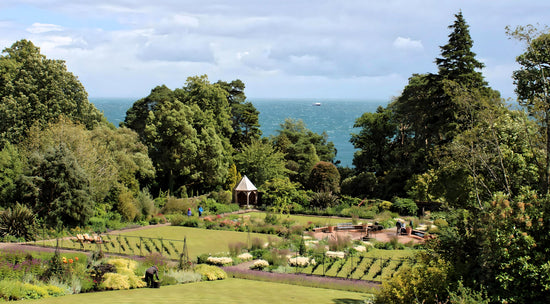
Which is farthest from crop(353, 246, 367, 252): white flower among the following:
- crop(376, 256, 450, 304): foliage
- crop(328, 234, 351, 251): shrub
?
crop(376, 256, 450, 304): foliage

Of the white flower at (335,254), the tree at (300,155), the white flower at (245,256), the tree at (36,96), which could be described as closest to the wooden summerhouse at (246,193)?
the tree at (300,155)

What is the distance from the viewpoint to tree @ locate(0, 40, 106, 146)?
37.8m

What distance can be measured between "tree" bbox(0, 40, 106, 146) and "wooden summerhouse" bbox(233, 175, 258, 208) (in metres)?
12.7

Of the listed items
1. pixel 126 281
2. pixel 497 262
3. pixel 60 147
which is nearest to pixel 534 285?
pixel 497 262

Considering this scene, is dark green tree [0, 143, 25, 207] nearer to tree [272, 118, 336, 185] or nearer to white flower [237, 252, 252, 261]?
white flower [237, 252, 252, 261]

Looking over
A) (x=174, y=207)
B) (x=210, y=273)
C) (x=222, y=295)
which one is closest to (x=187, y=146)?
(x=174, y=207)

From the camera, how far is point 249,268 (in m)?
22.0

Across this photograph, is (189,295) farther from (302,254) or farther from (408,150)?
(408,150)

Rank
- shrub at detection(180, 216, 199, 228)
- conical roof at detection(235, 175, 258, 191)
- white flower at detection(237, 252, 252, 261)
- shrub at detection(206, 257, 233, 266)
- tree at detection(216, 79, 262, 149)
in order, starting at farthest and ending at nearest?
tree at detection(216, 79, 262, 149) → conical roof at detection(235, 175, 258, 191) → shrub at detection(180, 216, 199, 228) → white flower at detection(237, 252, 252, 261) → shrub at detection(206, 257, 233, 266)

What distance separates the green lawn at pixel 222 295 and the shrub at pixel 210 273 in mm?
1019

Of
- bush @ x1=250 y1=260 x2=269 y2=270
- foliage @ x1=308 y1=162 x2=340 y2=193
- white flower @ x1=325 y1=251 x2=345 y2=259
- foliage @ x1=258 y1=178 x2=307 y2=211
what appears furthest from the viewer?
foliage @ x1=308 y1=162 x2=340 y2=193

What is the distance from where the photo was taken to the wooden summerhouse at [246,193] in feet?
143

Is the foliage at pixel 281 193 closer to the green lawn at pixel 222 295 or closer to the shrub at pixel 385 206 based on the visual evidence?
the shrub at pixel 385 206

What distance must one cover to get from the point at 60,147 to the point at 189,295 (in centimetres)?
1934
